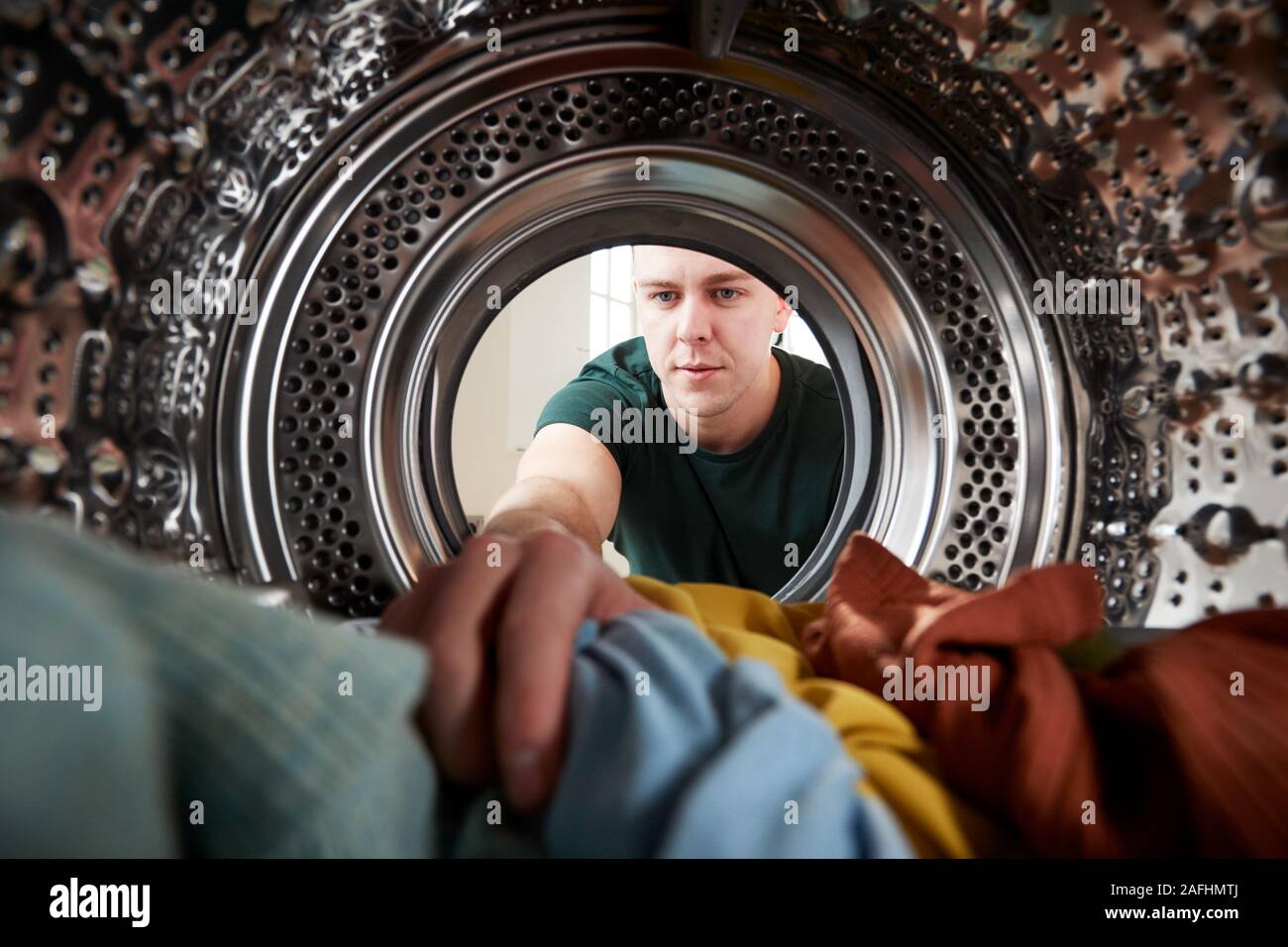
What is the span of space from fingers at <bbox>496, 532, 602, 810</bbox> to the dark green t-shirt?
84cm

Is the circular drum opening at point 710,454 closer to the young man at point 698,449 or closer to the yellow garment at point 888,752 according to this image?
the young man at point 698,449

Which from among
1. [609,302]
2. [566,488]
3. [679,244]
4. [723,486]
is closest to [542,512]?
[566,488]

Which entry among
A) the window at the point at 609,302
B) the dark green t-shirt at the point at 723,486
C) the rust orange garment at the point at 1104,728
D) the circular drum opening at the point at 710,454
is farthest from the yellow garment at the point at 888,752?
the window at the point at 609,302

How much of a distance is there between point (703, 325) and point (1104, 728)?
105 cm

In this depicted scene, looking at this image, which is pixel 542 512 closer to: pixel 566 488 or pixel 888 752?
pixel 566 488

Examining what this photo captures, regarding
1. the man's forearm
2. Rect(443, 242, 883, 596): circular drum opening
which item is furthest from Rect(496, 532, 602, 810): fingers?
Rect(443, 242, 883, 596): circular drum opening

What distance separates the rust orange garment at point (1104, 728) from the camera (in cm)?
31

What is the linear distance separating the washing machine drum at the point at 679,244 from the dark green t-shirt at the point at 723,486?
39cm

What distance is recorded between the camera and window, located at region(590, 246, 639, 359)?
339 centimetres

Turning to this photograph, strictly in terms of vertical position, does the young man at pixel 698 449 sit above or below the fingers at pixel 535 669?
above

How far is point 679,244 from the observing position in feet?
2.69

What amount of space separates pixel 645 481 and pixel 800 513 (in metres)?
0.23

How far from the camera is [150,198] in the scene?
0.51 meters
